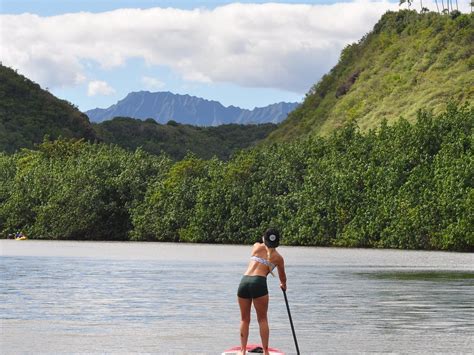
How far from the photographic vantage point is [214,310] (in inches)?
1014

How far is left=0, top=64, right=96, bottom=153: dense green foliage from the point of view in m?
166

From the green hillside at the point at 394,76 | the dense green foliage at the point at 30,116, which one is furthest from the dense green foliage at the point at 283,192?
the dense green foliage at the point at 30,116

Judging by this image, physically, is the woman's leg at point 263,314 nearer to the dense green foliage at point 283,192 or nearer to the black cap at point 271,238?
the black cap at point 271,238

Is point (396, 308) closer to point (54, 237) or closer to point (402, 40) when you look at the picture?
point (54, 237)

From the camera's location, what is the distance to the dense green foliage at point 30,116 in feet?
543

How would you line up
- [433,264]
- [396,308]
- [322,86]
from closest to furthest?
[396,308]
[433,264]
[322,86]

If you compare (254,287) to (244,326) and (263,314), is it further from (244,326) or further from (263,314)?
(244,326)

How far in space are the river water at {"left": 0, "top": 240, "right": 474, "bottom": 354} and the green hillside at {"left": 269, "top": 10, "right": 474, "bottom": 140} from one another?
81203 mm

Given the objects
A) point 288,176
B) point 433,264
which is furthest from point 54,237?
point 433,264

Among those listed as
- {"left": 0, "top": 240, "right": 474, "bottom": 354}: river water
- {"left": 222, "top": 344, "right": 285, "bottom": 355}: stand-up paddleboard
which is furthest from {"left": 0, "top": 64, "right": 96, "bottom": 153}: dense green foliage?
{"left": 222, "top": 344, "right": 285, "bottom": 355}: stand-up paddleboard

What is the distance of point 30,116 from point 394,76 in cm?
6085

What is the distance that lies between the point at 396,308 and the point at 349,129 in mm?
64117

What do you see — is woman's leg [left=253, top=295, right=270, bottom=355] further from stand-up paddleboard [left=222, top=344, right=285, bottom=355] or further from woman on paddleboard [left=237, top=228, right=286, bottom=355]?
stand-up paddleboard [left=222, top=344, right=285, bottom=355]

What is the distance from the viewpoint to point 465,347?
1881 centimetres
